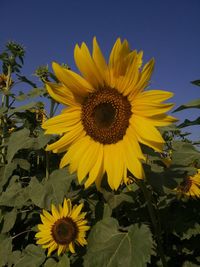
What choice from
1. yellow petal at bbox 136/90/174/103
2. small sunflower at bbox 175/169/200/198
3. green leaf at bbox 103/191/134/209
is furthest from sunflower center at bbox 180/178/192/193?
yellow petal at bbox 136/90/174/103

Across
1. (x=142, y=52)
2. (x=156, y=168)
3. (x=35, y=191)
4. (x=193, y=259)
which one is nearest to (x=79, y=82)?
(x=142, y=52)

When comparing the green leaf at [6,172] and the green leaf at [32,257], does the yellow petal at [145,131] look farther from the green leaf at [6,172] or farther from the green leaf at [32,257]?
the green leaf at [6,172]

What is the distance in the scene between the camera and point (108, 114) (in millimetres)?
2182

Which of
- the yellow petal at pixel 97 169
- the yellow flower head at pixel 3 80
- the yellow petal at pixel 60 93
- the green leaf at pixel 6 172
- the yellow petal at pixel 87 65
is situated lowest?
the green leaf at pixel 6 172

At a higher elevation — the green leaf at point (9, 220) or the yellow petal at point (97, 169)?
the yellow petal at point (97, 169)

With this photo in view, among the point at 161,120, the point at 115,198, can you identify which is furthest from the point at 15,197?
the point at 161,120

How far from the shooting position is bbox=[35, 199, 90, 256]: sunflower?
284 cm

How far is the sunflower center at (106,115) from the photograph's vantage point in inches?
83.3

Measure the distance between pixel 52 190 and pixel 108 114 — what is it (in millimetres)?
828

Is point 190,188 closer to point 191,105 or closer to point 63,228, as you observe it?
point 63,228

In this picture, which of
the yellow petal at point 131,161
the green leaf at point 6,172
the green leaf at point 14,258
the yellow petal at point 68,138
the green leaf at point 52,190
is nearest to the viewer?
the yellow petal at point 131,161

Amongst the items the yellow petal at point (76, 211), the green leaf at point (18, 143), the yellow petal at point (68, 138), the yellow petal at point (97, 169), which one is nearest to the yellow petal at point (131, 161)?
the yellow petal at point (97, 169)

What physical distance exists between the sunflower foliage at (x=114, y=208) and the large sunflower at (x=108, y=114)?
0.12 m

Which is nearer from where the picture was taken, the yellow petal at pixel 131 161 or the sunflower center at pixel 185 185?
the yellow petal at pixel 131 161
